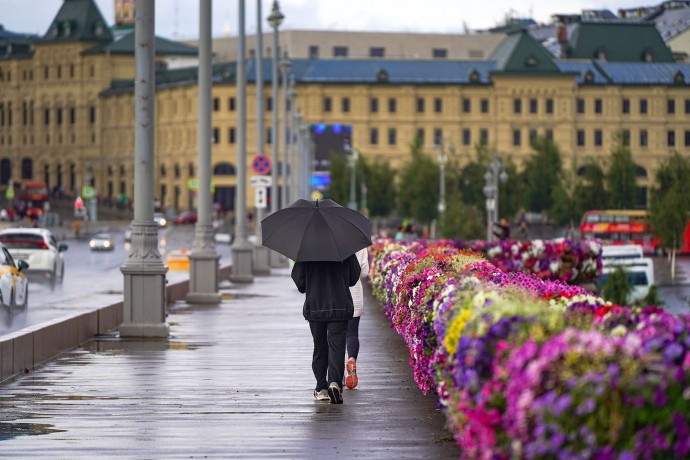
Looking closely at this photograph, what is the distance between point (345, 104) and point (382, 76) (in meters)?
4.64

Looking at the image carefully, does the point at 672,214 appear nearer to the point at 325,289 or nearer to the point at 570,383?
the point at 325,289

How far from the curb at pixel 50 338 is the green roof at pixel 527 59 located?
149 metres

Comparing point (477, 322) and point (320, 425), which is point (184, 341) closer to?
point (320, 425)

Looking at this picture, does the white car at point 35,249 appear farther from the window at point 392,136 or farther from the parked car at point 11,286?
the window at point 392,136

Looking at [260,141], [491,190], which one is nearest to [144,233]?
[260,141]

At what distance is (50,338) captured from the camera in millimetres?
20375

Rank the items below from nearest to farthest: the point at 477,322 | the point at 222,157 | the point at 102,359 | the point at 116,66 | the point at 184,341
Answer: the point at 477,322, the point at 102,359, the point at 184,341, the point at 222,157, the point at 116,66

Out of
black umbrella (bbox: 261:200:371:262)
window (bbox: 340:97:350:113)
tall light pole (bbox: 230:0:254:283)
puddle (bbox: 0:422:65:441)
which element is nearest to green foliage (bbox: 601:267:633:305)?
tall light pole (bbox: 230:0:254:283)

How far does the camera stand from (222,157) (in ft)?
568

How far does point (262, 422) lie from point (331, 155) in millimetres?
145040

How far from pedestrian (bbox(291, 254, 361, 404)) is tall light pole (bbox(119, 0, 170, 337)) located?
7.93m

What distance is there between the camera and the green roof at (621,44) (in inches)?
7269

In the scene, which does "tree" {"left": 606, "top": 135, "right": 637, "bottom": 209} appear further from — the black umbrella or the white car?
the black umbrella

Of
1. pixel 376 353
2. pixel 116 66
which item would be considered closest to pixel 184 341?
pixel 376 353
